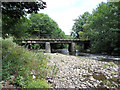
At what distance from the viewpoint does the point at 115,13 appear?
626 inches

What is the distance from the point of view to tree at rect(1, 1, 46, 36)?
371 cm

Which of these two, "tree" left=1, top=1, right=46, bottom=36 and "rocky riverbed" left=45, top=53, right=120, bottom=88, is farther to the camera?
"rocky riverbed" left=45, top=53, right=120, bottom=88

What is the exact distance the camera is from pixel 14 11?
12.7 feet

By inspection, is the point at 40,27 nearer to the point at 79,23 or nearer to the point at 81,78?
the point at 79,23

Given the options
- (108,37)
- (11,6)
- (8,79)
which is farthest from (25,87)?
(108,37)

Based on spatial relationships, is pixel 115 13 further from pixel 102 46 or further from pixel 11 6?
pixel 11 6

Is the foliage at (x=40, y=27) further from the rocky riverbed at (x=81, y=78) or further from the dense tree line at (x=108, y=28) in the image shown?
the rocky riverbed at (x=81, y=78)

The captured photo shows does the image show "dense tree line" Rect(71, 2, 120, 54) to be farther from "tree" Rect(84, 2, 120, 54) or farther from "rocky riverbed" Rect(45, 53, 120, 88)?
"rocky riverbed" Rect(45, 53, 120, 88)

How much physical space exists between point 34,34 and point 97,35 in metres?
23.9

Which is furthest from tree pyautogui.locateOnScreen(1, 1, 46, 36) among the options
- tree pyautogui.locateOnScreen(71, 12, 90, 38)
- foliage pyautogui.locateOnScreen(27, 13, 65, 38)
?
tree pyautogui.locateOnScreen(71, 12, 90, 38)

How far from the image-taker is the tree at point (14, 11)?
12.2 feet

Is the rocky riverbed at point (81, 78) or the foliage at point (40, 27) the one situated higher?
the foliage at point (40, 27)

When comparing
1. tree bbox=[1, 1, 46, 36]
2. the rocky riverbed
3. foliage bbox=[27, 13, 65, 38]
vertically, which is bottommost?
the rocky riverbed

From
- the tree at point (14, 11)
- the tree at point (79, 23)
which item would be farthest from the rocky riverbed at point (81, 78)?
the tree at point (79, 23)
